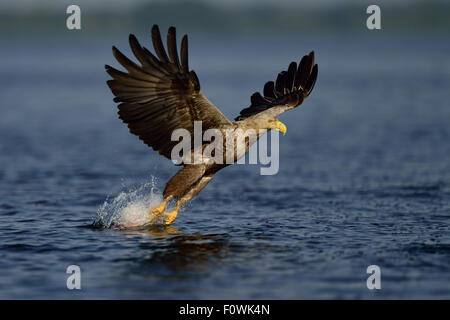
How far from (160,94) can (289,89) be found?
9.58 ft

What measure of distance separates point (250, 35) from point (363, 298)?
194 meters

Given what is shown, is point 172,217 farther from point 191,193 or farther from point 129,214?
point 129,214

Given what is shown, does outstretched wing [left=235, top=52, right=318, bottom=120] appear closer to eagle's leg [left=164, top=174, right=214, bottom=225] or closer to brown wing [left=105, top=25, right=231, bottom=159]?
eagle's leg [left=164, top=174, right=214, bottom=225]

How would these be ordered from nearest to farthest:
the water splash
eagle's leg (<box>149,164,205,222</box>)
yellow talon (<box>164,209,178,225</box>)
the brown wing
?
1. the brown wing
2. eagle's leg (<box>149,164,205,222</box>)
3. yellow talon (<box>164,209,178,225</box>)
4. the water splash

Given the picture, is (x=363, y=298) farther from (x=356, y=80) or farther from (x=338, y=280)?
(x=356, y=80)

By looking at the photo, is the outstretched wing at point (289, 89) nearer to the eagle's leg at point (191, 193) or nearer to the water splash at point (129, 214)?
the eagle's leg at point (191, 193)

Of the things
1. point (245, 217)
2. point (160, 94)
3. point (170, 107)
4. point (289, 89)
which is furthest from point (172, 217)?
point (289, 89)

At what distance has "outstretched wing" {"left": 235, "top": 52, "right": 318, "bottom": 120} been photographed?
10.4 m

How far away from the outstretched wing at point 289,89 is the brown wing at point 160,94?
144 cm

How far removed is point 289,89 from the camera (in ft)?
36.4

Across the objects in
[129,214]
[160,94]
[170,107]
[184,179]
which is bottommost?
[129,214]

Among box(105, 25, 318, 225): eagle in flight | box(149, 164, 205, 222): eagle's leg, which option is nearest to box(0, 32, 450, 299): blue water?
box(149, 164, 205, 222): eagle's leg

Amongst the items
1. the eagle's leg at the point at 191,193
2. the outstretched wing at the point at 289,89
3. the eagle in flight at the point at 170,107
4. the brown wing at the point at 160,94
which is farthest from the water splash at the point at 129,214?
the outstretched wing at the point at 289,89

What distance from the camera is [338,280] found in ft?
25.2
